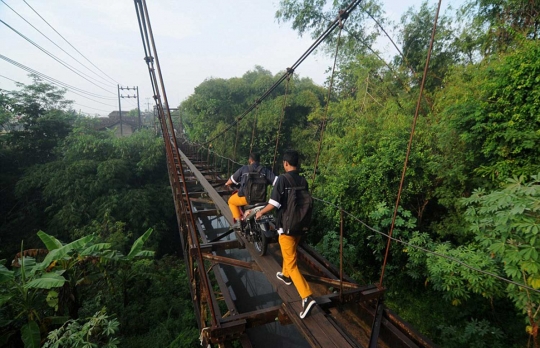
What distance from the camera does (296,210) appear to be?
5.70 ft

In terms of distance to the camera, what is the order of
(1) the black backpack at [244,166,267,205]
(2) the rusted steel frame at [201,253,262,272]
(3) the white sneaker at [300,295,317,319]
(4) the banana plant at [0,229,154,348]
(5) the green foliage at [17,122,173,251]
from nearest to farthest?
(3) the white sneaker at [300,295,317,319] < (2) the rusted steel frame at [201,253,262,272] < (1) the black backpack at [244,166,267,205] < (4) the banana plant at [0,229,154,348] < (5) the green foliage at [17,122,173,251]

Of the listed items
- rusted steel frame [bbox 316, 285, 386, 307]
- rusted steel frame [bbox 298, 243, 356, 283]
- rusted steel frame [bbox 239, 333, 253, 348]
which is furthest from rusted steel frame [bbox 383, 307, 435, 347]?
rusted steel frame [bbox 239, 333, 253, 348]

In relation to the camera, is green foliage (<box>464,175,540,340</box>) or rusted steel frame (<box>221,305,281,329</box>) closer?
rusted steel frame (<box>221,305,281,329</box>)

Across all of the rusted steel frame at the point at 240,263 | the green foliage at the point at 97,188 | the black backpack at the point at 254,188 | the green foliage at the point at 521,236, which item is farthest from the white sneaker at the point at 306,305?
the green foliage at the point at 97,188

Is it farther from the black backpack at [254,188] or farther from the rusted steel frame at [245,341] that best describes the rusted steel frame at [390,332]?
the black backpack at [254,188]

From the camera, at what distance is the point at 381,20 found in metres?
7.64

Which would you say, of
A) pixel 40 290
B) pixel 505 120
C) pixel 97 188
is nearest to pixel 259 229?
pixel 505 120

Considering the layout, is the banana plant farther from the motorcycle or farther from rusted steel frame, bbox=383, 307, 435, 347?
rusted steel frame, bbox=383, 307, 435, 347

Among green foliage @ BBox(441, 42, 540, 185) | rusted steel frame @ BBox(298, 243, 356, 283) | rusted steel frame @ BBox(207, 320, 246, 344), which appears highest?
green foliage @ BBox(441, 42, 540, 185)

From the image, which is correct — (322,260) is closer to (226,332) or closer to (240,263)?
(240,263)

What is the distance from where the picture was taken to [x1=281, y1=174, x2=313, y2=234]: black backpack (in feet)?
5.66

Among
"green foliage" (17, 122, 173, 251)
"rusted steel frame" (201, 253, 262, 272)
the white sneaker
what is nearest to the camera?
the white sneaker

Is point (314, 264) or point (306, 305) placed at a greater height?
point (306, 305)

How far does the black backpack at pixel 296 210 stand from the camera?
1.73 meters
